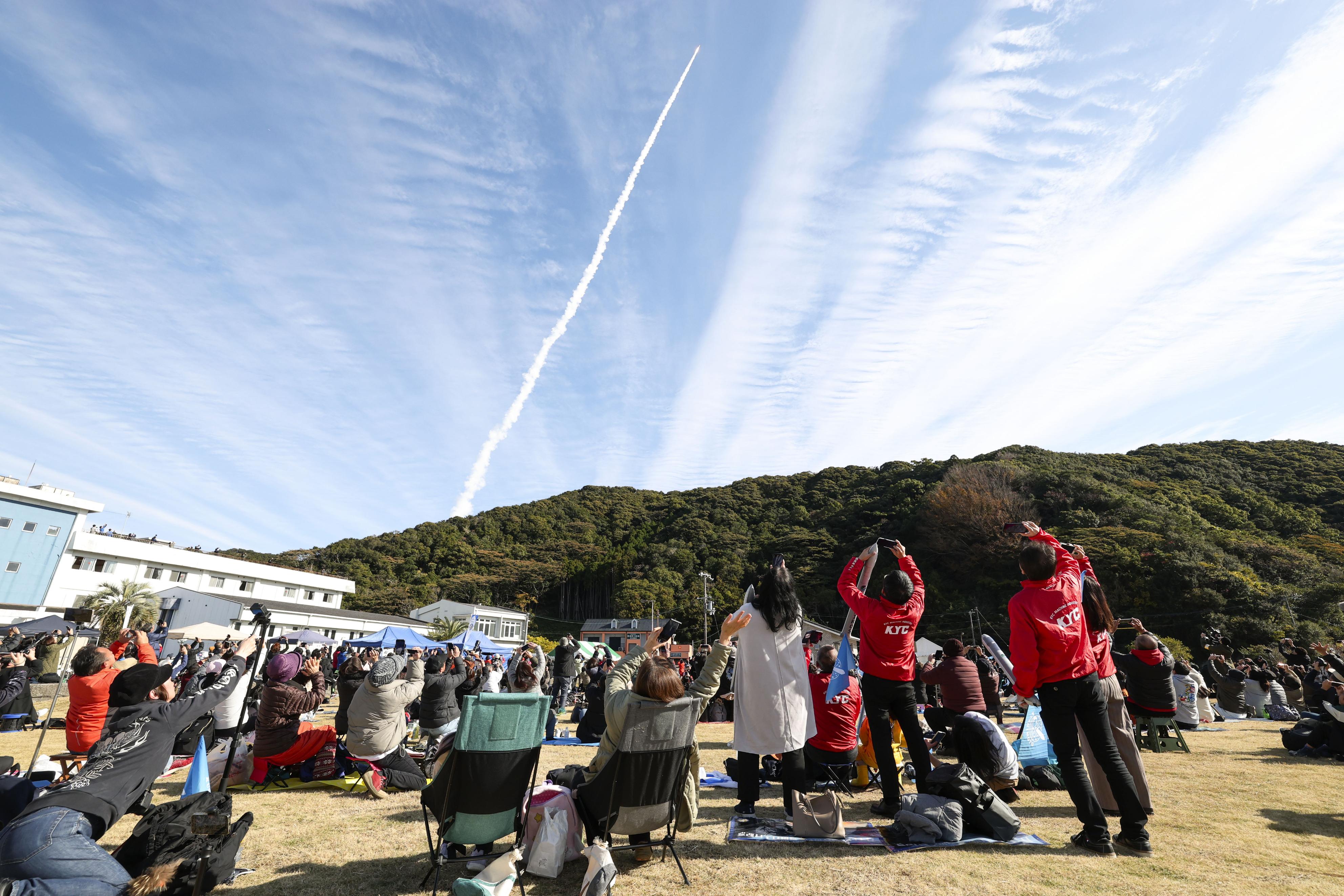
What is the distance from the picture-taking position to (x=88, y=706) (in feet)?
19.0

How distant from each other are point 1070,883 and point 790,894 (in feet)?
5.12

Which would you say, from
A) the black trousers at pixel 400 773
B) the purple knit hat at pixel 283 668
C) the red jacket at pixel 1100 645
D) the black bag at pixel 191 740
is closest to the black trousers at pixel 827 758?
the red jacket at pixel 1100 645

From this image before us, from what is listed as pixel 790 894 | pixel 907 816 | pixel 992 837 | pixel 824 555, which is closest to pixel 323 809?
pixel 790 894

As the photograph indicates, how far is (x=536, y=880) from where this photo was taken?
138 inches

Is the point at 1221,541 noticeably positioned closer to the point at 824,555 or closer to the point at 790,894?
the point at 824,555

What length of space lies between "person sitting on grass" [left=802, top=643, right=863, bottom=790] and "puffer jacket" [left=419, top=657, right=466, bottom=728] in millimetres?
4808

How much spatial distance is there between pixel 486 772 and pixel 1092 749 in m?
3.99

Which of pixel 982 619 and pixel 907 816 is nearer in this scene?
pixel 907 816

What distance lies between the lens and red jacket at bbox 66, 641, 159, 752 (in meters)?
5.65

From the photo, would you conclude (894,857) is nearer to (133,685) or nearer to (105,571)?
(133,685)

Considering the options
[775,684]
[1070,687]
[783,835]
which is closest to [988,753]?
[1070,687]

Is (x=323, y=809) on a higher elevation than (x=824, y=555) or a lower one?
lower

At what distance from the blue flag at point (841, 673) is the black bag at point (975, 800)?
1196mm

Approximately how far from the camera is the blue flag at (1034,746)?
5879 mm
